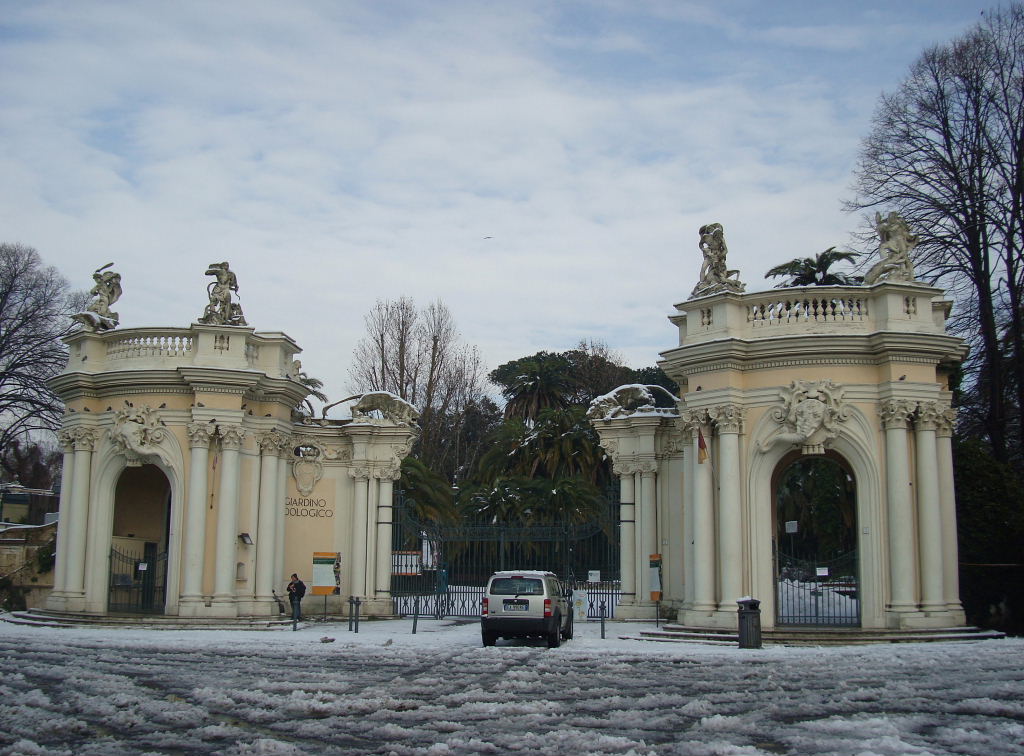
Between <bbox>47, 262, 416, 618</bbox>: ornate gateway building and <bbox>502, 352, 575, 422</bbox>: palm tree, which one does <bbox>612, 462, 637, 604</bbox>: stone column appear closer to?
<bbox>47, 262, 416, 618</bbox>: ornate gateway building

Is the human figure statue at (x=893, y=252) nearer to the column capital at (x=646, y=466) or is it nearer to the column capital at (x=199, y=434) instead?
the column capital at (x=646, y=466)

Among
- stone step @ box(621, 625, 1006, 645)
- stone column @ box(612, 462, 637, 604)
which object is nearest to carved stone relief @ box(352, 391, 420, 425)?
stone column @ box(612, 462, 637, 604)

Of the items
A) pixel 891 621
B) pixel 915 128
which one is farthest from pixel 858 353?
pixel 915 128

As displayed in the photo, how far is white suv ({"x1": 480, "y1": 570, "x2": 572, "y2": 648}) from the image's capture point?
22.4m

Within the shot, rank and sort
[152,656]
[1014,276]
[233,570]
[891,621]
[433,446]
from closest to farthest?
[152,656]
[891,621]
[233,570]
[1014,276]
[433,446]

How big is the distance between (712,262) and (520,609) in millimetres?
9046

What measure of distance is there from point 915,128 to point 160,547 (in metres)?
24.1

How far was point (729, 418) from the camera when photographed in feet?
79.8

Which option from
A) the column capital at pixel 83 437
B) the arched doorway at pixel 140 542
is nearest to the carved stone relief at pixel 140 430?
the column capital at pixel 83 437

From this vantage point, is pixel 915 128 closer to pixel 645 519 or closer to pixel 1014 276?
pixel 1014 276

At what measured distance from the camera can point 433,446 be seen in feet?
173

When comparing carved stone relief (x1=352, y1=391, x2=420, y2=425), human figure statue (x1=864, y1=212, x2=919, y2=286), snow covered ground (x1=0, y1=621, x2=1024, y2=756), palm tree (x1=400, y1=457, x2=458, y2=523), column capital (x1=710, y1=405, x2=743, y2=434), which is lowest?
snow covered ground (x1=0, y1=621, x2=1024, y2=756)

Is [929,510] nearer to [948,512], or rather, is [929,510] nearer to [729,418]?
[948,512]

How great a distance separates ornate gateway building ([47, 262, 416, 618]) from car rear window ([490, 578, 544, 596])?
771 cm
